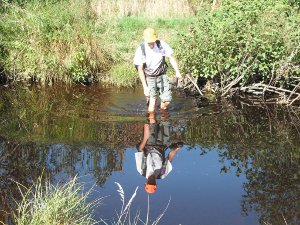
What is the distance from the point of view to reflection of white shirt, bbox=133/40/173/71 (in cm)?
777

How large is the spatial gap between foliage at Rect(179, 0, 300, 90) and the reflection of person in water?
2.23 meters

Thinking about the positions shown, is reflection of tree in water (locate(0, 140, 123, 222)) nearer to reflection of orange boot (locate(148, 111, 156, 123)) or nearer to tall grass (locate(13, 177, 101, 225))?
tall grass (locate(13, 177, 101, 225))

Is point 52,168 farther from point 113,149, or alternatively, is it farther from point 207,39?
point 207,39

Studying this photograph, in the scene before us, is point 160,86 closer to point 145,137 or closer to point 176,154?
point 145,137

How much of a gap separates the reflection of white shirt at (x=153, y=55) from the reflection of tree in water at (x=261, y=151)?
4.23 feet

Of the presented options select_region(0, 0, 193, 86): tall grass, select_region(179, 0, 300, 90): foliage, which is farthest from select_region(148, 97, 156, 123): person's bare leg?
select_region(0, 0, 193, 86): tall grass

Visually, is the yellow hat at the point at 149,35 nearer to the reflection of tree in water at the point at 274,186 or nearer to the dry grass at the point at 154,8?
the reflection of tree in water at the point at 274,186

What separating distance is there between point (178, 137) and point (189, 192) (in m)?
1.96

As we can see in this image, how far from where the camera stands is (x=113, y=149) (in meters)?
7.29

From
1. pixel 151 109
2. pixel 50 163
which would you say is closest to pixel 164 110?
pixel 151 109

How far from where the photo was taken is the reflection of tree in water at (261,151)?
220 inches

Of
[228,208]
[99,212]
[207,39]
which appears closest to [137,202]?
[99,212]

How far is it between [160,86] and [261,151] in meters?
2.18

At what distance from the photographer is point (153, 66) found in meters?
8.08
